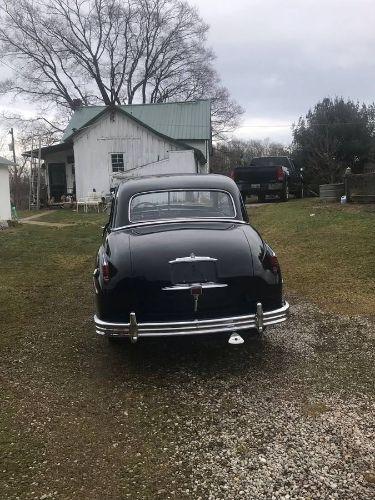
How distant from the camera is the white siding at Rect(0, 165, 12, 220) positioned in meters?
17.3

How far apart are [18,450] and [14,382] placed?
1.20 meters

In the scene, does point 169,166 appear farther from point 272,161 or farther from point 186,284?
point 186,284

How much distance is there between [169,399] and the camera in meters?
4.03

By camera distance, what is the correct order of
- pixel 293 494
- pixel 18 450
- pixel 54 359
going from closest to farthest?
pixel 293 494, pixel 18 450, pixel 54 359

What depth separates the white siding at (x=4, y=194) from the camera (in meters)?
17.3

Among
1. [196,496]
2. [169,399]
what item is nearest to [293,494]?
[196,496]

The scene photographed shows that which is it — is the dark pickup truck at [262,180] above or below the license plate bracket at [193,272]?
above

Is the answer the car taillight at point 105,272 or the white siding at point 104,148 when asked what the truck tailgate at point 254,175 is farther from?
the car taillight at point 105,272

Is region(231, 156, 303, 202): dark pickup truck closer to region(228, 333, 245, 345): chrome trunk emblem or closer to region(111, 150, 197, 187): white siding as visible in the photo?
region(111, 150, 197, 187): white siding

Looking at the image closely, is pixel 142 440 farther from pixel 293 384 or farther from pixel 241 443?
pixel 293 384

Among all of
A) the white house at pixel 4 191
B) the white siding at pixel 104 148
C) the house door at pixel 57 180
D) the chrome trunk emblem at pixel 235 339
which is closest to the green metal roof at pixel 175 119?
the house door at pixel 57 180

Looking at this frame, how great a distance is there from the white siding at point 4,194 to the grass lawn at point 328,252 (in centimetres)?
859

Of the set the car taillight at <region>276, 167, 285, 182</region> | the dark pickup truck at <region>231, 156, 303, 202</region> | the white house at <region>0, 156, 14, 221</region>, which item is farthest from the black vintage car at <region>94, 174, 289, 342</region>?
the car taillight at <region>276, 167, 285, 182</region>

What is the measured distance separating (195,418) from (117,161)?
24.8 m
